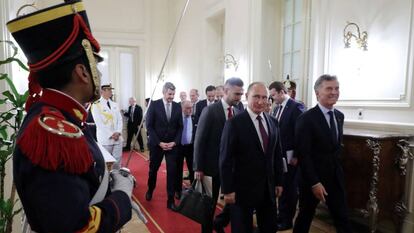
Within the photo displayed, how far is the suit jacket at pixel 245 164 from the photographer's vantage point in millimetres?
2084

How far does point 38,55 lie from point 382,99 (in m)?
3.29

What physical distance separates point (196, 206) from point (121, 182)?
1.45 metres

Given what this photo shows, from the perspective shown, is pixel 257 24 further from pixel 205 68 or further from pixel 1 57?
pixel 1 57

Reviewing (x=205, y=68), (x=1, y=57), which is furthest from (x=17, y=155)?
(x=205, y=68)

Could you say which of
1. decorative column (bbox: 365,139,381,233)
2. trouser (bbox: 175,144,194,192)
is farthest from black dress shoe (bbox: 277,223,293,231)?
trouser (bbox: 175,144,194,192)

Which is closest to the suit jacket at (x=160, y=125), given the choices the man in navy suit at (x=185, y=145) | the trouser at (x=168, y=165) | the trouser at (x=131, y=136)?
the trouser at (x=168, y=165)

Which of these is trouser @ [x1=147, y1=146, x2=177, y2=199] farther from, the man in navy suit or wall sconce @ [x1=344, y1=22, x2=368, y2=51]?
wall sconce @ [x1=344, y1=22, x2=368, y2=51]

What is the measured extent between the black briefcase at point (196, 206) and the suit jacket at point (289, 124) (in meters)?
1.25

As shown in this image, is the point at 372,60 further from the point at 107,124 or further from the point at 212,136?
the point at 107,124

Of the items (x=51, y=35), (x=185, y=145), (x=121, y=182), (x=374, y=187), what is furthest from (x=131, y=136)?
(x=51, y=35)

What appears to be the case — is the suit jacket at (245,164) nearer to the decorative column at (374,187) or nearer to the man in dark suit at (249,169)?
the man in dark suit at (249,169)

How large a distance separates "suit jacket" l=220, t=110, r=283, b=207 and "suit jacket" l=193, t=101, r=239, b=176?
59cm

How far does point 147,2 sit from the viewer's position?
9164 mm

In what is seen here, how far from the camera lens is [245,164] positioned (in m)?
2.10
